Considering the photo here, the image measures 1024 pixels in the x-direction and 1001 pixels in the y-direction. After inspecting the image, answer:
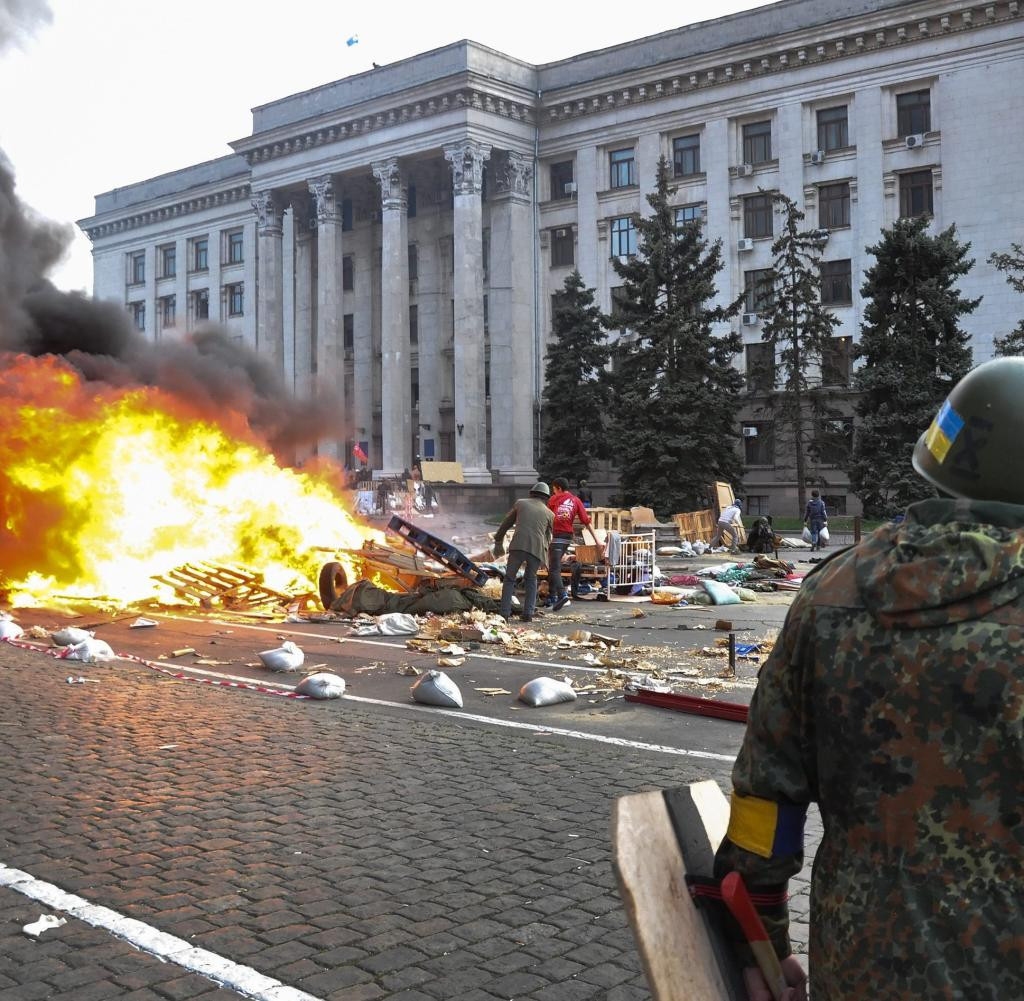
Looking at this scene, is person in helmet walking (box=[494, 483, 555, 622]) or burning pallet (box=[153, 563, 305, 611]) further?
burning pallet (box=[153, 563, 305, 611])

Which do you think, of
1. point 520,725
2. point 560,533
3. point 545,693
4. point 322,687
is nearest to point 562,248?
point 560,533

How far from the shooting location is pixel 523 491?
50938mm

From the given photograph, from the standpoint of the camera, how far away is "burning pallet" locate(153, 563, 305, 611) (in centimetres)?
1605

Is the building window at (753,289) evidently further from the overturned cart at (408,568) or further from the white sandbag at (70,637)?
the white sandbag at (70,637)

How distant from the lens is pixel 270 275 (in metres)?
61.3

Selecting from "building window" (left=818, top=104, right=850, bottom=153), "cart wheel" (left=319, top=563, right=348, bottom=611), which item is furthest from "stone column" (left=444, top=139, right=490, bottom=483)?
"cart wheel" (left=319, top=563, right=348, bottom=611)

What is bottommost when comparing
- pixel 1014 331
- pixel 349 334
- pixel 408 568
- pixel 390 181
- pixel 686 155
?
pixel 408 568

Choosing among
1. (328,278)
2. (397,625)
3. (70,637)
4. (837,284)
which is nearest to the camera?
(70,637)

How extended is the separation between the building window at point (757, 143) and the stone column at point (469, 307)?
461 inches

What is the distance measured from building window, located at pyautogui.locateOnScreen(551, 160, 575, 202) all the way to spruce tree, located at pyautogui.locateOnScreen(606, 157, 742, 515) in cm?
1484

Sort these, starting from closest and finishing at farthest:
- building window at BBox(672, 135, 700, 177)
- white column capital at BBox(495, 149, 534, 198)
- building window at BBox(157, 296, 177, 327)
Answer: building window at BBox(672, 135, 700, 177)
white column capital at BBox(495, 149, 534, 198)
building window at BBox(157, 296, 177, 327)

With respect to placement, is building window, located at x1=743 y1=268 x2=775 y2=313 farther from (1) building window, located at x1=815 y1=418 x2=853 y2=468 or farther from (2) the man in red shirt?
(2) the man in red shirt

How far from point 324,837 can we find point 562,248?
50835 millimetres

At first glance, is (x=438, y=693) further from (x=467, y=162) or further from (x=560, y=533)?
(x=467, y=162)
